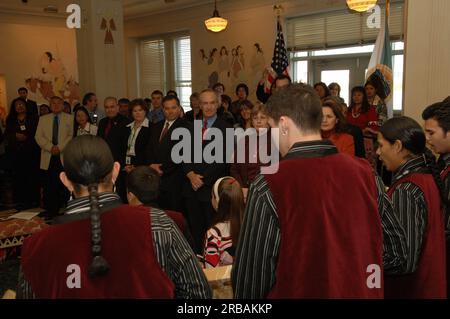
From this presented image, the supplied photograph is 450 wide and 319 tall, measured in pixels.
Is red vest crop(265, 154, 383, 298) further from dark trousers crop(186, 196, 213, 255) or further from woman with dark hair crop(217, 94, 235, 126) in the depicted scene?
woman with dark hair crop(217, 94, 235, 126)

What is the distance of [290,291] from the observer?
1338mm

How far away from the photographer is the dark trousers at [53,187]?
5469mm

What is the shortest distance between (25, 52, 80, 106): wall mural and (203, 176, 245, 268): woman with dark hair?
32.7 feet

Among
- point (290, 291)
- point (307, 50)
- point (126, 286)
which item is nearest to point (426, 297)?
point (290, 291)

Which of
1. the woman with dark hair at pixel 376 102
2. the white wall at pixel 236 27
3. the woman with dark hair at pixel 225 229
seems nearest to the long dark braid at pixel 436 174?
the woman with dark hair at pixel 225 229

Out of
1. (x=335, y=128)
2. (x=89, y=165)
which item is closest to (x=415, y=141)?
(x=89, y=165)

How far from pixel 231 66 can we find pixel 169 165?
557 cm

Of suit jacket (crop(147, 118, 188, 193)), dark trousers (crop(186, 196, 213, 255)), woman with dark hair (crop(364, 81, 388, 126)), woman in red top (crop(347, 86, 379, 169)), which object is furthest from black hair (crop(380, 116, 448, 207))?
woman in red top (crop(347, 86, 379, 169))

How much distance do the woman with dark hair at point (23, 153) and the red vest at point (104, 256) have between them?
215 inches

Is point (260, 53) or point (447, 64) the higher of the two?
point (260, 53)

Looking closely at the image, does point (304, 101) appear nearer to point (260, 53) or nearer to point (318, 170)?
point (318, 170)

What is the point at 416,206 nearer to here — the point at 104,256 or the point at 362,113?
the point at 104,256

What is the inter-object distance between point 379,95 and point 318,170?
151 inches

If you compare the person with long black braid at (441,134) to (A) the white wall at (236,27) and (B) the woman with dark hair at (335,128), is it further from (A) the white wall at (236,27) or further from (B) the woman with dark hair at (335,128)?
(A) the white wall at (236,27)
